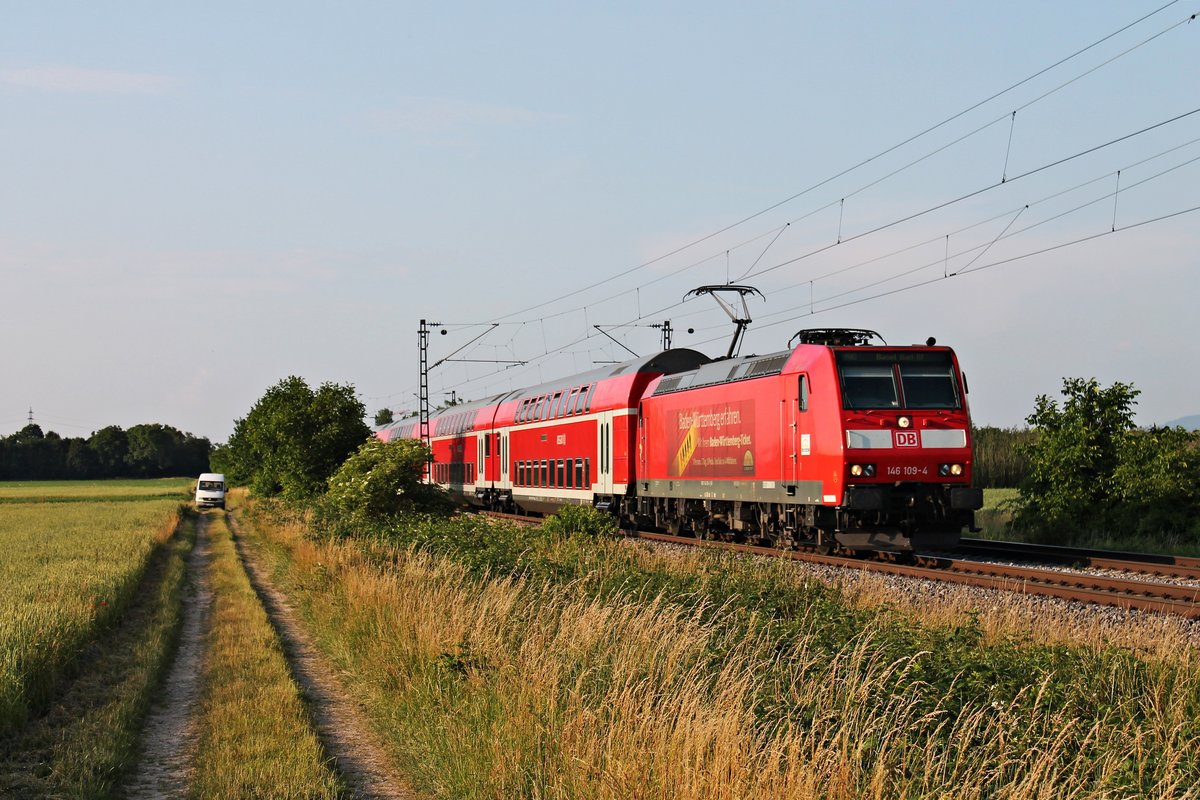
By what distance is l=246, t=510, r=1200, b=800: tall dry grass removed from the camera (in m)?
6.14

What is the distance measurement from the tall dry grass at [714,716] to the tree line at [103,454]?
16596 centimetres

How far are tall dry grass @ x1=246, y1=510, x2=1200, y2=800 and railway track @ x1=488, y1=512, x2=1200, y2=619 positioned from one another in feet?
19.9

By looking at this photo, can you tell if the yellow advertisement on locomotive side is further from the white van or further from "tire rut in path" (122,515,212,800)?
the white van

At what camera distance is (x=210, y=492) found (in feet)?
245

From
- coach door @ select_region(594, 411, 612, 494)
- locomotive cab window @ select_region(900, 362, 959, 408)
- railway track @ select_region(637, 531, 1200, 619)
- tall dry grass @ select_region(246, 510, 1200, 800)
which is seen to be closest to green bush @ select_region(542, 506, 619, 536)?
railway track @ select_region(637, 531, 1200, 619)

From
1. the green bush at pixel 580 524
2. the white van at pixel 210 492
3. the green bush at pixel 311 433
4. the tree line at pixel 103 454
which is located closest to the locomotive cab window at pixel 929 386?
the green bush at pixel 580 524

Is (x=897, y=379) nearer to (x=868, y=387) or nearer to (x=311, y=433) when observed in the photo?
(x=868, y=387)

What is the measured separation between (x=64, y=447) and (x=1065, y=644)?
17665cm

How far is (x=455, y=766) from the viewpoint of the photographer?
27.4ft

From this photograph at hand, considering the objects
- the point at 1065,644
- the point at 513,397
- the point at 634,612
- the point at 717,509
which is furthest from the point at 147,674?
the point at 513,397

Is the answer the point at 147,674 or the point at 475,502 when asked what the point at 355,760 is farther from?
the point at 475,502

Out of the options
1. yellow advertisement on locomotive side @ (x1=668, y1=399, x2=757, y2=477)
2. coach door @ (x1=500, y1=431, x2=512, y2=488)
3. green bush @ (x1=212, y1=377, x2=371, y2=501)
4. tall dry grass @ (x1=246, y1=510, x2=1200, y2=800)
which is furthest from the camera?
green bush @ (x1=212, y1=377, x2=371, y2=501)

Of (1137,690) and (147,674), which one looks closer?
(1137,690)

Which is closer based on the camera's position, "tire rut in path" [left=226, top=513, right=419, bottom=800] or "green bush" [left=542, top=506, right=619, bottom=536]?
"tire rut in path" [left=226, top=513, right=419, bottom=800]
